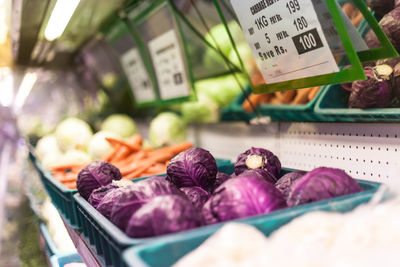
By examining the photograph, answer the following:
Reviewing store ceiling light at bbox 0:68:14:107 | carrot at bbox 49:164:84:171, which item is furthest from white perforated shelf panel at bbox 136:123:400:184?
store ceiling light at bbox 0:68:14:107

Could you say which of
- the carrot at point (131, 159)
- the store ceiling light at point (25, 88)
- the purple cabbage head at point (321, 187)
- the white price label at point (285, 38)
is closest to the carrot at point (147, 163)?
the carrot at point (131, 159)

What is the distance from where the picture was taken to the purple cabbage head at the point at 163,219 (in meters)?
1.08

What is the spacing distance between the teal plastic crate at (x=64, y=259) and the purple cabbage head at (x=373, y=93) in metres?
1.57

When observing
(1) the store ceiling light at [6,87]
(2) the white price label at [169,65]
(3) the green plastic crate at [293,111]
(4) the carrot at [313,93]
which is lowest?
(3) the green plastic crate at [293,111]

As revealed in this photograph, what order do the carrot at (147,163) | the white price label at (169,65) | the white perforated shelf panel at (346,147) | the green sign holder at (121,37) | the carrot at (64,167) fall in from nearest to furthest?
the white perforated shelf panel at (346,147), the carrot at (147,163), the carrot at (64,167), the white price label at (169,65), the green sign holder at (121,37)

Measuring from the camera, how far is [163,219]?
109 centimetres

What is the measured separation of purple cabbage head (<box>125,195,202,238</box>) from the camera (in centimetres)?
108

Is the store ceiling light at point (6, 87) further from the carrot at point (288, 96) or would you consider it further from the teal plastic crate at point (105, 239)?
the teal plastic crate at point (105, 239)

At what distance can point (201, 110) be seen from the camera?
3.40 m

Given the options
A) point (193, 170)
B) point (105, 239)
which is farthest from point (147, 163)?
point (105, 239)

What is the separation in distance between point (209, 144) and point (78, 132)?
4.59 ft

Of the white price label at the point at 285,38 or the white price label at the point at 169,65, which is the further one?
the white price label at the point at 169,65

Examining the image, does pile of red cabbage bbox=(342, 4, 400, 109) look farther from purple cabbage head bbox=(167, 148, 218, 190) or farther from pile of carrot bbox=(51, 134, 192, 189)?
pile of carrot bbox=(51, 134, 192, 189)

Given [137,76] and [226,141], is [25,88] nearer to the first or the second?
[137,76]
